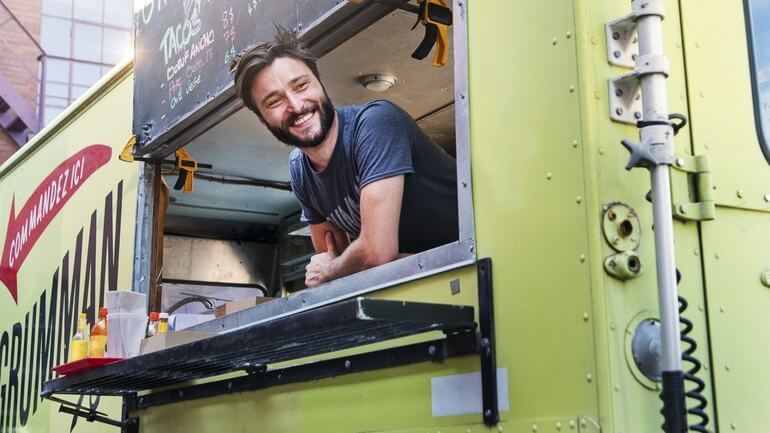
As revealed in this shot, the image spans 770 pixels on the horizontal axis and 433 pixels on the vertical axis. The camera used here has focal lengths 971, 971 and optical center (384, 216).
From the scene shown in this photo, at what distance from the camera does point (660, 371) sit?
189cm

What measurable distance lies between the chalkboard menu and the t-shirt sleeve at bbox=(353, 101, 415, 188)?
35 cm

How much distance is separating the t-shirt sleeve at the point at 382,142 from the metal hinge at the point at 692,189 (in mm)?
1045

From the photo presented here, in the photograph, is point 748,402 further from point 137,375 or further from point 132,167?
point 132,167

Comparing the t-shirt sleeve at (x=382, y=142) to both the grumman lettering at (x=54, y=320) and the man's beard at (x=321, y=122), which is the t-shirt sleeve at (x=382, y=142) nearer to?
the man's beard at (x=321, y=122)

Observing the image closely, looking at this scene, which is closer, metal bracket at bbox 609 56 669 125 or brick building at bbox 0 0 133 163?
metal bracket at bbox 609 56 669 125

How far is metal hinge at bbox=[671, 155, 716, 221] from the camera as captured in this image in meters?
2.03

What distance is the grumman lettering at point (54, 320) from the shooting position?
4.56 meters

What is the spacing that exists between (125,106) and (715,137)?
3.17 meters

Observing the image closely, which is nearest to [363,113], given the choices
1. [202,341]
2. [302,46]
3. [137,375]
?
[302,46]

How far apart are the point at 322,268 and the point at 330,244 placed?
→ 0.21 metres

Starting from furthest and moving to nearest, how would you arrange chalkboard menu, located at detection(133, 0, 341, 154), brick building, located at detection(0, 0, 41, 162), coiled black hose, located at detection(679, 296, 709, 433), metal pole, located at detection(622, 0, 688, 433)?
1. brick building, located at detection(0, 0, 41, 162)
2. chalkboard menu, located at detection(133, 0, 341, 154)
3. coiled black hose, located at detection(679, 296, 709, 433)
4. metal pole, located at detection(622, 0, 688, 433)

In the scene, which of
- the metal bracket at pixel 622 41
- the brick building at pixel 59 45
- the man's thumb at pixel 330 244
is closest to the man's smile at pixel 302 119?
the man's thumb at pixel 330 244

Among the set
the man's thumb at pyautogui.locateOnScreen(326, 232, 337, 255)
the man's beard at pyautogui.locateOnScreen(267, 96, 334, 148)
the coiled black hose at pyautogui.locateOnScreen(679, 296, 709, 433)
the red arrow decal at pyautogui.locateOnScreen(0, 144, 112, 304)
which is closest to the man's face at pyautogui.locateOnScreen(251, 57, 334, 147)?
the man's beard at pyautogui.locateOnScreen(267, 96, 334, 148)

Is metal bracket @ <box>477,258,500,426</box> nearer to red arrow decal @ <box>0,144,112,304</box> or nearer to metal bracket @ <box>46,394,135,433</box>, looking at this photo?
metal bracket @ <box>46,394,135,433</box>
